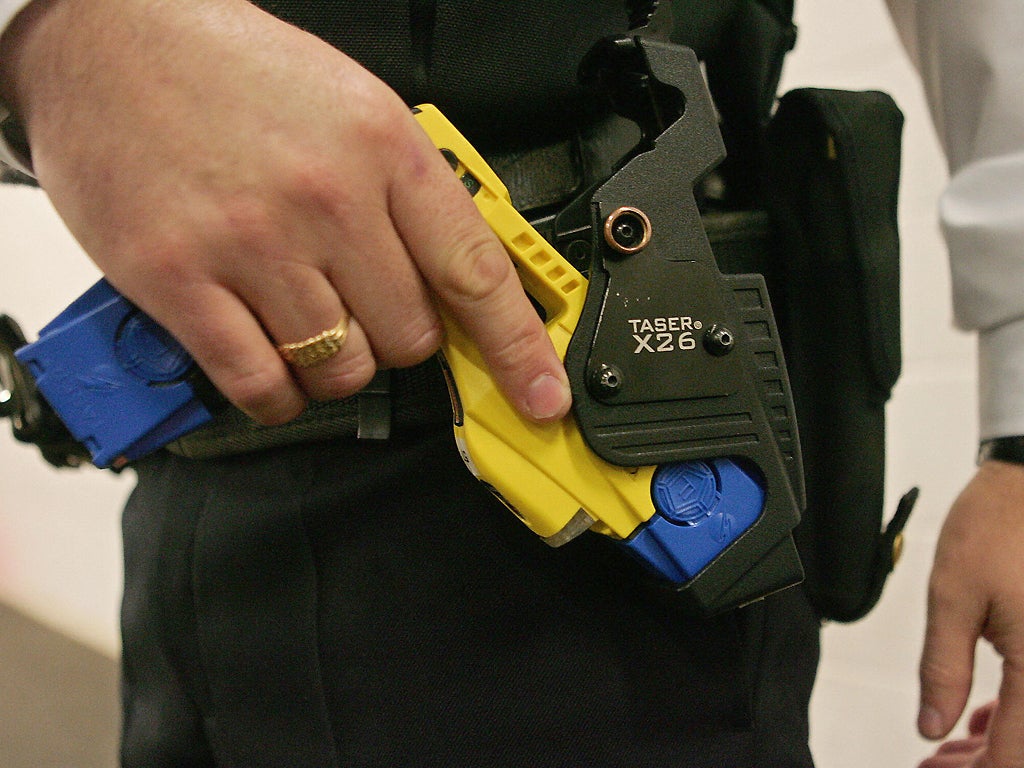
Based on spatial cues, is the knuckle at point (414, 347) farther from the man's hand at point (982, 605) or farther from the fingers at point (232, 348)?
the man's hand at point (982, 605)

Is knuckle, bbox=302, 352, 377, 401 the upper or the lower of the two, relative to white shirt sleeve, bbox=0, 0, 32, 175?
lower

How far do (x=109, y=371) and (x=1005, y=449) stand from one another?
2.43 ft

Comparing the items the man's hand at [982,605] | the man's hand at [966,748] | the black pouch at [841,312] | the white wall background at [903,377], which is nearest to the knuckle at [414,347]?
the black pouch at [841,312]

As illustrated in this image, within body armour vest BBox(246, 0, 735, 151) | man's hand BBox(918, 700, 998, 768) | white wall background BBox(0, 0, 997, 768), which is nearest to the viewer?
body armour vest BBox(246, 0, 735, 151)

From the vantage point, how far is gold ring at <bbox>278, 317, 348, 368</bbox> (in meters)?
0.38

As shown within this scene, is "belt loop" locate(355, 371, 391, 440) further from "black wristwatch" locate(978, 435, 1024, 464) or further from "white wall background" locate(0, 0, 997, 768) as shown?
"white wall background" locate(0, 0, 997, 768)

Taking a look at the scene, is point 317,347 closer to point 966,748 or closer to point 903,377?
point 966,748

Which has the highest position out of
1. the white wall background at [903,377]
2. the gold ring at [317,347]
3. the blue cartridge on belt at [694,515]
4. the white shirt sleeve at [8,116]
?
the white shirt sleeve at [8,116]

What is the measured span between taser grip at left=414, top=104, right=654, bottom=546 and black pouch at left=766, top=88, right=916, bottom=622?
280 millimetres

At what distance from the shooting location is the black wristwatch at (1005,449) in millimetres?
591

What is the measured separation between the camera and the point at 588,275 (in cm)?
46

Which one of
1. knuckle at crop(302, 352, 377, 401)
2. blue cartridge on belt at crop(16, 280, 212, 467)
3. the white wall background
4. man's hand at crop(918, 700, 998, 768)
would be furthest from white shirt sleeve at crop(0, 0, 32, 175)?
the white wall background

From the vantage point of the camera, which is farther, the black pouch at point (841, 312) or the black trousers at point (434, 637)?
the black pouch at point (841, 312)

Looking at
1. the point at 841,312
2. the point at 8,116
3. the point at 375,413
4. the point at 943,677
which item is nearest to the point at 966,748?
the point at 943,677
